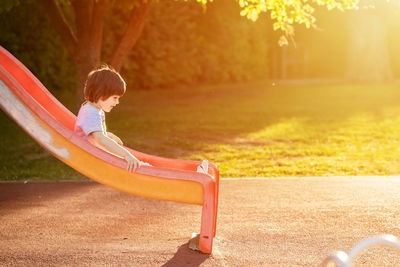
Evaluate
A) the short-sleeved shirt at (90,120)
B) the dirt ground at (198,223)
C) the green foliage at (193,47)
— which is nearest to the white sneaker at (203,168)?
the dirt ground at (198,223)

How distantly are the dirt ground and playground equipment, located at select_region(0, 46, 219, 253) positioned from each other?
17.2 inches

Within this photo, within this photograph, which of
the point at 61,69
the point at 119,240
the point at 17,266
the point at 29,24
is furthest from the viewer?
the point at 61,69

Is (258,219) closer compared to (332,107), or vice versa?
(258,219)

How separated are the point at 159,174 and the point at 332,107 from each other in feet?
40.9

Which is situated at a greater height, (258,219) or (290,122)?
(290,122)

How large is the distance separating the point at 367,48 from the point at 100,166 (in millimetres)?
22108

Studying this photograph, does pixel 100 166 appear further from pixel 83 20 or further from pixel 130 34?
pixel 83 20

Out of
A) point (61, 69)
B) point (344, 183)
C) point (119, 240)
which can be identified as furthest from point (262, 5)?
point (61, 69)

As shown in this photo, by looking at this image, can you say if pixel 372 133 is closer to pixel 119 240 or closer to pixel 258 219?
pixel 258 219

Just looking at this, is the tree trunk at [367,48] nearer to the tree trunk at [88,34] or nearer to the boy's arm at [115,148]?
the tree trunk at [88,34]

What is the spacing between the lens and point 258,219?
18.4ft

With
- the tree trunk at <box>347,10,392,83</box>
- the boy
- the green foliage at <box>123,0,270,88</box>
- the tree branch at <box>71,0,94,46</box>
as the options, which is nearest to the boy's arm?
the boy

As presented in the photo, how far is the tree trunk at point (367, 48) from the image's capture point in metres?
24.8

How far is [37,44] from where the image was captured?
52.4 ft
